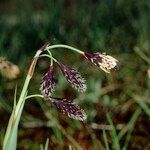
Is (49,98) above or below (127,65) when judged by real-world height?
above

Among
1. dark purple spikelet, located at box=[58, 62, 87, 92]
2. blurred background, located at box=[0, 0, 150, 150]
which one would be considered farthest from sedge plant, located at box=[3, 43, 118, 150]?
blurred background, located at box=[0, 0, 150, 150]

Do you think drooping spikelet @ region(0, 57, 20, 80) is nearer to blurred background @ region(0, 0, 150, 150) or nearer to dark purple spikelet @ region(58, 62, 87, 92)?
dark purple spikelet @ region(58, 62, 87, 92)

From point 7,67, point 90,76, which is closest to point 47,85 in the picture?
point 7,67

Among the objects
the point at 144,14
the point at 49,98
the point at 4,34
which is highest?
the point at 49,98

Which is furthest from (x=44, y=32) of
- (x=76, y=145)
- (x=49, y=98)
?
(x=49, y=98)

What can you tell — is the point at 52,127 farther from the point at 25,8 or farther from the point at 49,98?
the point at 25,8

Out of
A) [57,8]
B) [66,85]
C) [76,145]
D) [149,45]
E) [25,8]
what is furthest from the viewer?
[25,8]

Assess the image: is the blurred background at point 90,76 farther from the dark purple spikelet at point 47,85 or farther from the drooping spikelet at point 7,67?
the dark purple spikelet at point 47,85
